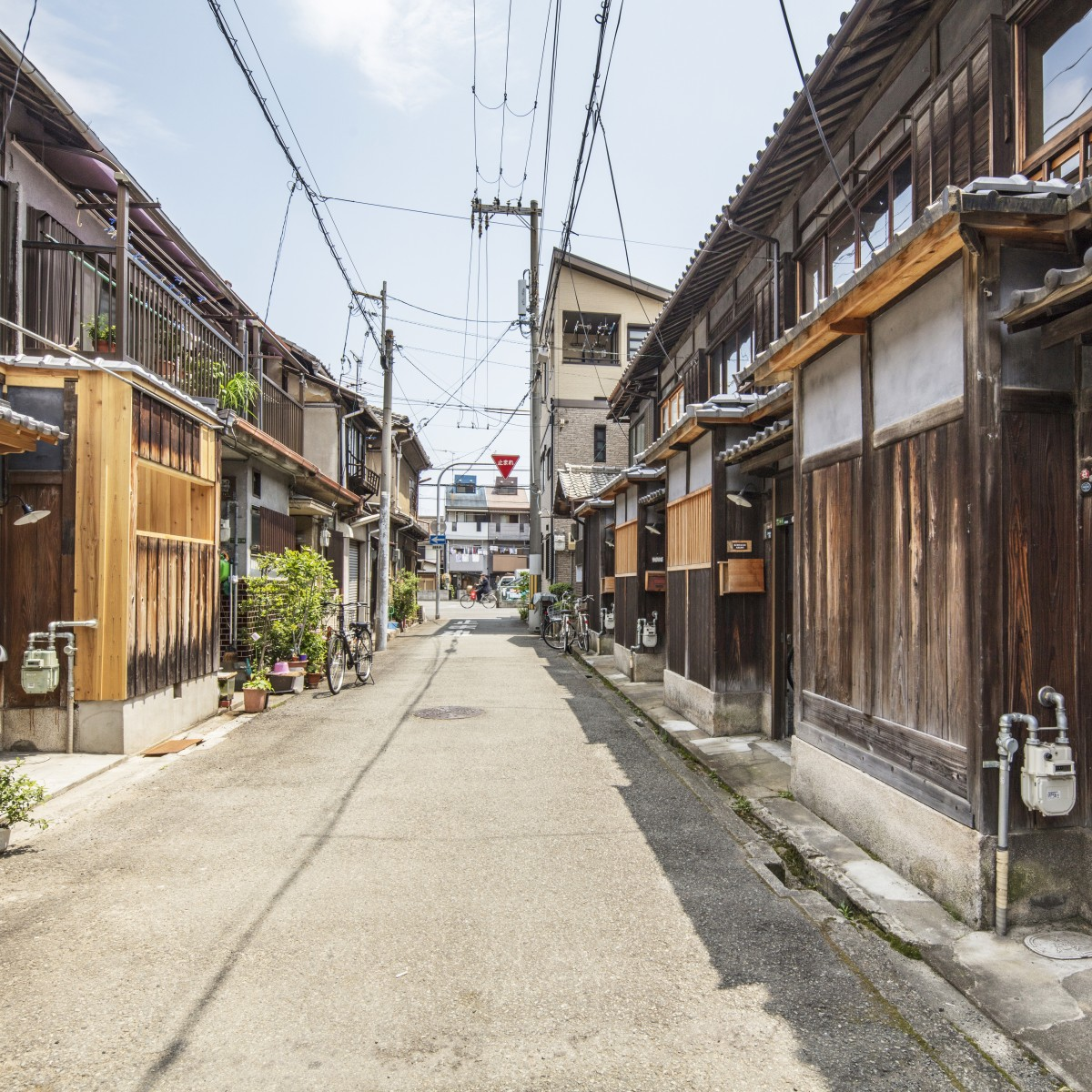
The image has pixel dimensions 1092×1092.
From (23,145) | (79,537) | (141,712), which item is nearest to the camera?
(79,537)

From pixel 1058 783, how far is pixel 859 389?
293 centimetres

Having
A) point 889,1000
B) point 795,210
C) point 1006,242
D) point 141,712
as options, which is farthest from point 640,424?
point 889,1000

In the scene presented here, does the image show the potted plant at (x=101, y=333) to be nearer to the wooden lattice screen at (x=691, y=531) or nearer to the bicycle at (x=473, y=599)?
the wooden lattice screen at (x=691, y=531)

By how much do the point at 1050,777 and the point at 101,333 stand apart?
10.5 metres

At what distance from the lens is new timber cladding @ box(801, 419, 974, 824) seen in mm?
4266

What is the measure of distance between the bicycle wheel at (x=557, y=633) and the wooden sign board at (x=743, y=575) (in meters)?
11.1

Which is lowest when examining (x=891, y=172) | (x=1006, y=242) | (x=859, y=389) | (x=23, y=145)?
(x=859, y=389)

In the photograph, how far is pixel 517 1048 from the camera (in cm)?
307

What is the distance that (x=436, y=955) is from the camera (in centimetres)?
385

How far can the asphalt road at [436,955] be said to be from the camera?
297 cm

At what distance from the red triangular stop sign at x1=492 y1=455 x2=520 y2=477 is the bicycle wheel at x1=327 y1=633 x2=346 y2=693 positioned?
683 inches

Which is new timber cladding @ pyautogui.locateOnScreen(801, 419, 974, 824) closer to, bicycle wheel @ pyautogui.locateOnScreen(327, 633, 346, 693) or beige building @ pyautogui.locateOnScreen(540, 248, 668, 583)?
bicycle wheel @ pyautogui.locateOnScreen(327, 633, 346, 693)

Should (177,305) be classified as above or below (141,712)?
above

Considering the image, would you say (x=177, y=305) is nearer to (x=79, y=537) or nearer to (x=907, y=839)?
(x=79, y=537)
